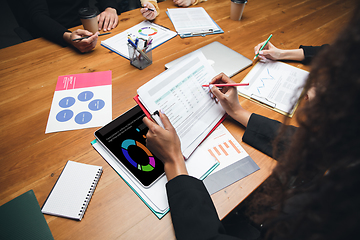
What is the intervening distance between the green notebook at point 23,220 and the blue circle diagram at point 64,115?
28cm

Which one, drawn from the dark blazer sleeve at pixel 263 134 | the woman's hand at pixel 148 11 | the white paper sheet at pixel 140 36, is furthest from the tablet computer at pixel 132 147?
the woman's hand at pixel 148 11

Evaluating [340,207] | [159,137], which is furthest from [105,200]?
[340,207]

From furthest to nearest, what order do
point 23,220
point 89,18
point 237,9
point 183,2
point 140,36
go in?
point 183,2
point 237,9
point 140,36
point 89,18
point 23,220

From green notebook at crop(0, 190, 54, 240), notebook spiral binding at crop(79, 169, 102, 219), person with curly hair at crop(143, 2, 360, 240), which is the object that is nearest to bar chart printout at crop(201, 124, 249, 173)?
person with curly hair at crop(143, 2, 360, 240)

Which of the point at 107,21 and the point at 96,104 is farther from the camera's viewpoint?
the point at 107,21

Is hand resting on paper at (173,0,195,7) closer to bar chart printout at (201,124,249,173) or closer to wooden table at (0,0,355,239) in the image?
wooden table at (0,0,355,239)

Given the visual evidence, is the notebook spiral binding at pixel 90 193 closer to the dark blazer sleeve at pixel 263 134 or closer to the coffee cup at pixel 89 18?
the dark blazer sleeve at pixel 263 134

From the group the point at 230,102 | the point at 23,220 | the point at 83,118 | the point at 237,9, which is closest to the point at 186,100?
the point at 230,102

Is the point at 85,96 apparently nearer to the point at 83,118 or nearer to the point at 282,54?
the point at 83,118

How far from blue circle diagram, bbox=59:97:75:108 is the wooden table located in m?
0.05

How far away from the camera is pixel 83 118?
706 mm

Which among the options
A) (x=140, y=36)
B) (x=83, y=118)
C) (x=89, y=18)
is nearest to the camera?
(x=83, y=118)

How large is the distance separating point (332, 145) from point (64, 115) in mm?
802

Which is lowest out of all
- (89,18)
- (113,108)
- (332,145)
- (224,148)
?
(224,148)
